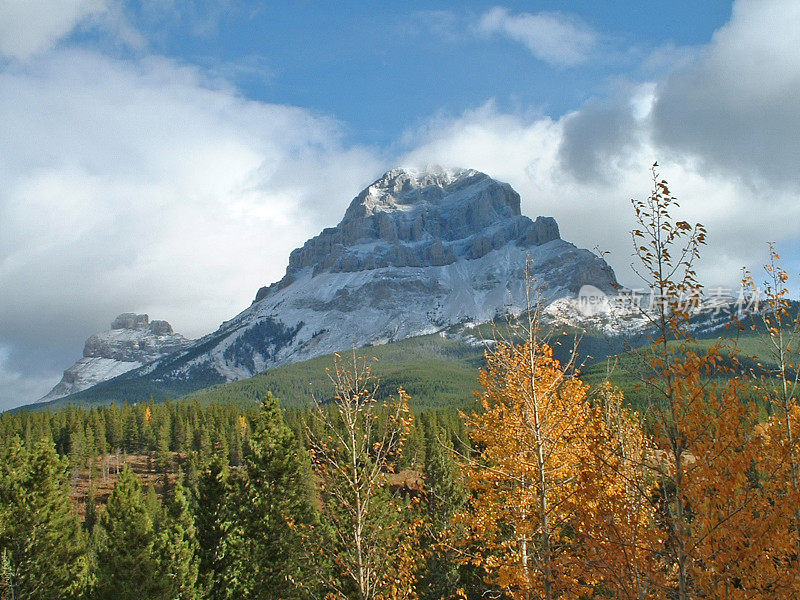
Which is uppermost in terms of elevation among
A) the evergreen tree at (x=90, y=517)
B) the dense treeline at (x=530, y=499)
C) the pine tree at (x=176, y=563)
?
the dense treeline at (x=530, y=499)

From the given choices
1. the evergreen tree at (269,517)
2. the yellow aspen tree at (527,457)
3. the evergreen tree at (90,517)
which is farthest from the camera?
the evergreen tree at (90,517)

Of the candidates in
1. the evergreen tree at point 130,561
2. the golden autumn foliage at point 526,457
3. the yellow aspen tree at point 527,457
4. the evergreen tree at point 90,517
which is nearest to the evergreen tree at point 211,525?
the evergreen tree at point 130,561

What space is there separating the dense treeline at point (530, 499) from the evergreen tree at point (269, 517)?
92mm

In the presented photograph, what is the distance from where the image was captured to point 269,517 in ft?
91.4

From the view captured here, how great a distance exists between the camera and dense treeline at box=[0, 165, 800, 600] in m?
9.82

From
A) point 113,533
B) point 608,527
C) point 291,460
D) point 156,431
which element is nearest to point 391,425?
point 608,527

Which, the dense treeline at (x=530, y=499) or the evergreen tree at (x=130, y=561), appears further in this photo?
the evergreen tree at (x=130, y=561)

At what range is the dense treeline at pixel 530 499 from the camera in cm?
982

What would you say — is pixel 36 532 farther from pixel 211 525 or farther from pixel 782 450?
pixel 782 450

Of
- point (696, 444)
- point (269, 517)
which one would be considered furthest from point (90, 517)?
point (696, 444)

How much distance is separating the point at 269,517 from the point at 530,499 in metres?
16.9

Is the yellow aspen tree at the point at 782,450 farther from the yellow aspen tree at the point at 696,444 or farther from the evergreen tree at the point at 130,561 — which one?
the evergreen tree at the point at 130,561

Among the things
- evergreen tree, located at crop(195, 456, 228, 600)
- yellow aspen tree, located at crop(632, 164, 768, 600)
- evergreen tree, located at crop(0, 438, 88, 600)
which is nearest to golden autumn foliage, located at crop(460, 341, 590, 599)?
yellow aspen tree, located at crop(632, 164, 768, 600)

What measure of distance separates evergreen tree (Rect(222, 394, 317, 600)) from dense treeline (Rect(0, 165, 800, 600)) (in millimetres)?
92
